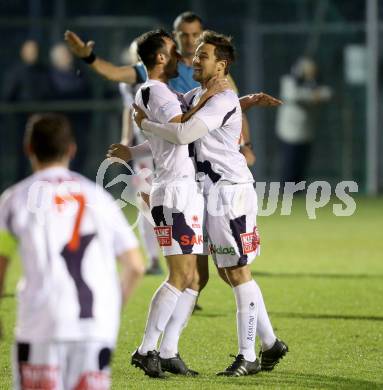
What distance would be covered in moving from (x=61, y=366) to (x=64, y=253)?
15.9 inches

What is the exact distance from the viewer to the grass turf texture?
6.90 m

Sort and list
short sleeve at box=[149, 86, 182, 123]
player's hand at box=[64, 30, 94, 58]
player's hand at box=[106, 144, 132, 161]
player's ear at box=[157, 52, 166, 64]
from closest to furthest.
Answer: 1. short sleeve at box=[149, 86, 182, 123]
2. player's ear at box=[157, 52, 166, 64]
3. player's hand at box=[106, 144, 132, 161]
4. player's hand at box=[64, 30, 94, 58]

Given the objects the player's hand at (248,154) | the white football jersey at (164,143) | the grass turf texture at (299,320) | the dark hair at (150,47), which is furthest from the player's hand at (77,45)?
the grass turf texture at (299,320)

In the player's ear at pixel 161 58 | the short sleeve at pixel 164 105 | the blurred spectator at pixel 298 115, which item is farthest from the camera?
the blurred spectator at pixel 298 115

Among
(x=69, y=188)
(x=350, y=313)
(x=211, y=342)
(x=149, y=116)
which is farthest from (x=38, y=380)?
(x=350, y=313)

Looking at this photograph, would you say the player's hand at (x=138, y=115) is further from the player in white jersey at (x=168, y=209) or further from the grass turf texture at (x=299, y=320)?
the grass turf texture at (x=299, y=320)

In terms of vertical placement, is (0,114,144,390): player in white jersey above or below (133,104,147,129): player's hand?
below

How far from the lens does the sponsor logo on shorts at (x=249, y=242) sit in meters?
6.96

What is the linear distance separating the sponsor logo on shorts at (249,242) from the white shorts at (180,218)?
0.76ft

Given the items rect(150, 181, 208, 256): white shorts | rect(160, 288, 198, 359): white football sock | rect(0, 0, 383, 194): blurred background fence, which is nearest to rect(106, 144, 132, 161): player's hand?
rect(150, 181, 208, 256): white shorts

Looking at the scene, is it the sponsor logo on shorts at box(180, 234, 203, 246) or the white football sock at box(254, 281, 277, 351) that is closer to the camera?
the sponsor logo on shorts at box(180, 234, 203, 246)

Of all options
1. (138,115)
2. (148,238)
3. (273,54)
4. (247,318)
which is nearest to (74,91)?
(273,54)

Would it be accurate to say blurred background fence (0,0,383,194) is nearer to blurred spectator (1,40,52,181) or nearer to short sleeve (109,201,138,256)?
blurred spectator (1,40,52,181)

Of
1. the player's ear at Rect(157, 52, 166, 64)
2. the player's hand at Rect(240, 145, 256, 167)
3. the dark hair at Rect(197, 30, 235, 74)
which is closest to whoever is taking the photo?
the dark hair at Rect(197, 30, 235, 74)
